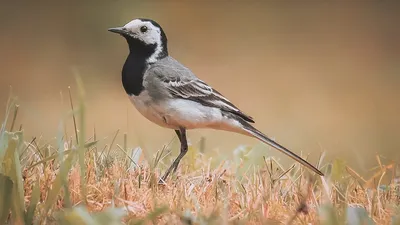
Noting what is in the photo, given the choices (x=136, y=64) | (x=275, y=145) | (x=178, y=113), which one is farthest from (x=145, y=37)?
(x=275, y=145)

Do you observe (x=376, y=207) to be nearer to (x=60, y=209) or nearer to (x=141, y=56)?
(x=60, y=209)

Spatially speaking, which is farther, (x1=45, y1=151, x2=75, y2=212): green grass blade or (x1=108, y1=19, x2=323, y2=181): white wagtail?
(x1=108, y1=19, x2=323, y2=181): white wagtail

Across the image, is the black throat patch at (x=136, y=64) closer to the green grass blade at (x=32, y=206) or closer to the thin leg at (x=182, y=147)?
the thin leg at (x=182, y=147)

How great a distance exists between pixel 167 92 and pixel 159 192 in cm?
129

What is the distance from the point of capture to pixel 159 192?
10.2 ft

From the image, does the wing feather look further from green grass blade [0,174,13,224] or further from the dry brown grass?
green grass blade [0,174,13,224]

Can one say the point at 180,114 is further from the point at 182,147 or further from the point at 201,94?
the point at 201,94

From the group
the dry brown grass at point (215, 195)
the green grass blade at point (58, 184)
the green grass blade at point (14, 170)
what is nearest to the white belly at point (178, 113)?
the dry brown grass at point (215, 195)

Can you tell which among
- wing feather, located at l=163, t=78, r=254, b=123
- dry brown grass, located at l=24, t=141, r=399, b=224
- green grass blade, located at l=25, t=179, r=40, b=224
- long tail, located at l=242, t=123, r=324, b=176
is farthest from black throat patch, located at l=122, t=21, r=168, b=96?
green grass blade, located at l=25, t=179, r=40, b=224

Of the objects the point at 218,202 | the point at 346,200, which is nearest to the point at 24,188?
the point at 218,202

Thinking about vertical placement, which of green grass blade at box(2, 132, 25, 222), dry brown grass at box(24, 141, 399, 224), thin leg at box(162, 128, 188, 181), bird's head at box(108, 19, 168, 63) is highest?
bird's head at box(108, 19, 168, 63)

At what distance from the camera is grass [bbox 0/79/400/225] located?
2.71 meters

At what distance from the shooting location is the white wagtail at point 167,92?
4262mm

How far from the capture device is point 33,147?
3492 millimetres
